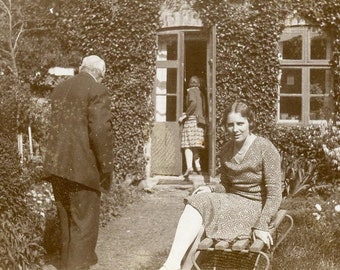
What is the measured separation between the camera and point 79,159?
6082mm

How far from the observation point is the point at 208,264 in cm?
562

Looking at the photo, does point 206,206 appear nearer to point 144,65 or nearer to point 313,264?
point 313,264

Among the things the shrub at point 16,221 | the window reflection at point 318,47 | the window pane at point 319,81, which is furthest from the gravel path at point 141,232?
the window reflection at point 318,47

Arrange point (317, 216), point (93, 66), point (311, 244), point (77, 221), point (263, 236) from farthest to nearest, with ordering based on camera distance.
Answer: point (317, 216), point (311, 244), point (93, 66), point (77, 221), point (263, 236)

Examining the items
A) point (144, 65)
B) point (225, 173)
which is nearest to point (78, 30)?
point (144, 65)

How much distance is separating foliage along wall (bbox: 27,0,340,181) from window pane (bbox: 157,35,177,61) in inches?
12.0

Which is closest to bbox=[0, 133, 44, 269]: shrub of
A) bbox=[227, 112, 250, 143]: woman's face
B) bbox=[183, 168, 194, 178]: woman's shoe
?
bbox=[227, 112, 250, 143]: woman's face

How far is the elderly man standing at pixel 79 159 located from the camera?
19.8 ft

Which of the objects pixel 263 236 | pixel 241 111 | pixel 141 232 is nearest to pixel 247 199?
pixel 263 236

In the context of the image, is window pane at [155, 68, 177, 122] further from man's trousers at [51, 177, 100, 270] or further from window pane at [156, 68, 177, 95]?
man's trousers at [51, 177, 100, 270]

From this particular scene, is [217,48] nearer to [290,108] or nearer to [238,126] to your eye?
[290,108]

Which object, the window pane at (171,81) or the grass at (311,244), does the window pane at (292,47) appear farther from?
the grass at (311,244)

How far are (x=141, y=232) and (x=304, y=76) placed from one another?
4986 mm

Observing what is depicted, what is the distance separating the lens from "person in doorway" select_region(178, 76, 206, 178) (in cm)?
1148
